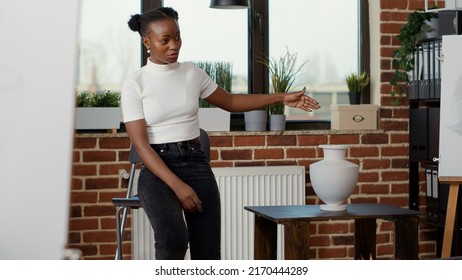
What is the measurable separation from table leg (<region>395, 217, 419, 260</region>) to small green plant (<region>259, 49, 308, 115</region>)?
1.32m

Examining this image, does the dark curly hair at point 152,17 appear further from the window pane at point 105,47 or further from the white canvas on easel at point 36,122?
the white canvas on easel at point 36,122

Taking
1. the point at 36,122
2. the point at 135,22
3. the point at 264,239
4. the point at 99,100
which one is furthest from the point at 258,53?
the point at 36,122

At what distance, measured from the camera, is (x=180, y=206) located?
2447 millimetres

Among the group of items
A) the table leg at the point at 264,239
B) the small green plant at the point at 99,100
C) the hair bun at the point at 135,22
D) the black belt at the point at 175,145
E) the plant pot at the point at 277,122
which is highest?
the hair bun at the point at 135,22

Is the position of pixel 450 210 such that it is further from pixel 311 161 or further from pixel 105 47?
pixel 105 47

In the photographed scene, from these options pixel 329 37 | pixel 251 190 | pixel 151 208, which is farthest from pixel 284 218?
pixel 329 37

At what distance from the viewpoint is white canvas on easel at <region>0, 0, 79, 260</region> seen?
2.58 ft

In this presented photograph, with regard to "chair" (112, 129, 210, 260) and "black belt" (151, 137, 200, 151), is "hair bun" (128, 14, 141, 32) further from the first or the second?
"chair" (112, 129, 210, 260)

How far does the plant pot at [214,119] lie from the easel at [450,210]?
1.16m

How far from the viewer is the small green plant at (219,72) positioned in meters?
4.05

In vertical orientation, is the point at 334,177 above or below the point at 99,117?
below

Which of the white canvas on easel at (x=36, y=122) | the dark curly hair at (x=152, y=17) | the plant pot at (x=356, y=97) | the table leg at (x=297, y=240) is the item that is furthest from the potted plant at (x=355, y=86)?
the white canvas on easel at (x=36, y=122)

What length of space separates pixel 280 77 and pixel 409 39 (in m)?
0.72
